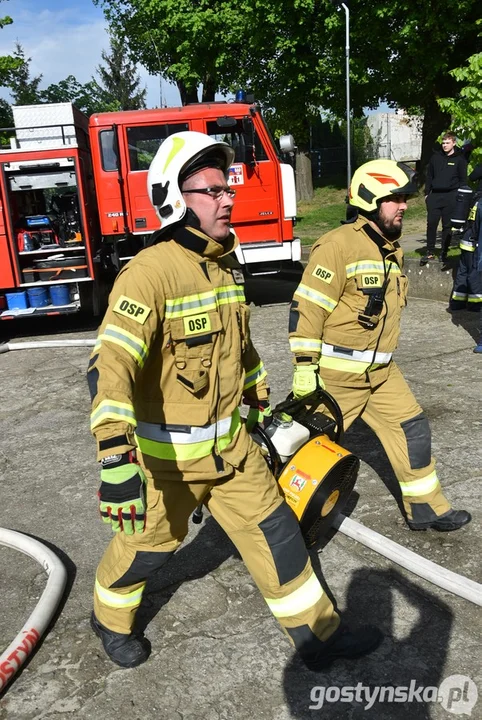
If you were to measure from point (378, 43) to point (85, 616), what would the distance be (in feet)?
55.1

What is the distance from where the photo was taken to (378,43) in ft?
53.7

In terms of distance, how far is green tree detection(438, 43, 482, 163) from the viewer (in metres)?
7.75

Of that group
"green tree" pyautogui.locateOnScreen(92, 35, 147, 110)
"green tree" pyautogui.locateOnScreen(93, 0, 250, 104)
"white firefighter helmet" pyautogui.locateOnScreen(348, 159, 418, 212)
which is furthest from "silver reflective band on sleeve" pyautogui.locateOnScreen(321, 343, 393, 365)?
"green tree" pyautogui.locateOnScreen(92, 35, 147, 110)

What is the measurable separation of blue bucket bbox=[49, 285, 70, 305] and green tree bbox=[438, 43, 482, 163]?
5.57 metres

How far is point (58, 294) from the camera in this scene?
29.3 ft

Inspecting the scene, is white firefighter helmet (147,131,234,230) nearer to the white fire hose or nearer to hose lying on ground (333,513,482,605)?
the white fire hose

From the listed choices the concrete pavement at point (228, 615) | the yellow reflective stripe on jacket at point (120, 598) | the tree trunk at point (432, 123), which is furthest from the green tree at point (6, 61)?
the yellow reflective stripe on jacket at point (120, 598)

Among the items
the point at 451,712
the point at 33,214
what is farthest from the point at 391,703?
the point at 33,214

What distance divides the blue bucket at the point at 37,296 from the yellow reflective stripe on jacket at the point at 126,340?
7.11 metres

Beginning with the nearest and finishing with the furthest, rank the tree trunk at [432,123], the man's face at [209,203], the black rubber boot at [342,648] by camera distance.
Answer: the man's face at [209,203] < the black rubber boot at [342,648] < the tree trunk at [432,123]

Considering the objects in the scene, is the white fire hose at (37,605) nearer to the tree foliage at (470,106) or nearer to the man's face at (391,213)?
the man's face at (391,213)

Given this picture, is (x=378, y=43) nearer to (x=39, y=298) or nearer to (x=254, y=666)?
(x=39, y=298)

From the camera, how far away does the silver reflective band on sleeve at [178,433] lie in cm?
236

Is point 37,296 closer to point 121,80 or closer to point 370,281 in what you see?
point 370,281
